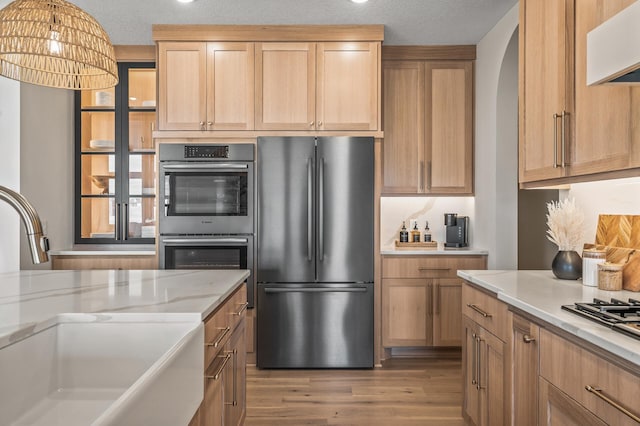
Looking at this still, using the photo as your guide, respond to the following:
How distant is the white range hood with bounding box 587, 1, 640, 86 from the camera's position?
109 cm

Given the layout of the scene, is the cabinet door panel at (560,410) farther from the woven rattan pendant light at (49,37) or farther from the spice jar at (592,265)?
the woven rattan pendant light at (49,37)

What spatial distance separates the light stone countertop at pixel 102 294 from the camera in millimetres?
1319

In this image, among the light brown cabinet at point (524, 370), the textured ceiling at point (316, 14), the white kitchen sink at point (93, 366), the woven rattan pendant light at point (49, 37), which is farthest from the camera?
the textured ceiling at point (316, 14)

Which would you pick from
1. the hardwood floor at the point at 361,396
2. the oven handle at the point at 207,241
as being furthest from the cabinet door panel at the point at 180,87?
the hardwood floor at the point at 361,396

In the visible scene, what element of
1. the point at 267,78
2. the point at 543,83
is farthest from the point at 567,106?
the point at 267,78

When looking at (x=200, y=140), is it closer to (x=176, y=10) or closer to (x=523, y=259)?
(x=176, y=10)

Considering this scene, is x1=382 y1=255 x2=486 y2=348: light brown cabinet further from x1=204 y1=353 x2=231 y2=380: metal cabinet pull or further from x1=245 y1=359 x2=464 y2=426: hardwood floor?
x1=204 y1=353 x2=231 y2=380: metal cabinet pull

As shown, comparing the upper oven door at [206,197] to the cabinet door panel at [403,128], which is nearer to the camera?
the upper oven door at [206,197]

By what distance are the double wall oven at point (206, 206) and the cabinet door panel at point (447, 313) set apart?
4.87ft

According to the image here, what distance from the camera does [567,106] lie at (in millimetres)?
1899

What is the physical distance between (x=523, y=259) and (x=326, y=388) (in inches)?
71.2

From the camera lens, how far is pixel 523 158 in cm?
230

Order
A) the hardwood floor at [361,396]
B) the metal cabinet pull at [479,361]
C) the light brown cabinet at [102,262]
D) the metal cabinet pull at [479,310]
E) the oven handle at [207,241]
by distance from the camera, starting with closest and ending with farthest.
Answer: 1. the metal cabinet pull at [479,310]
2. the metal cabinet pull at [479,361]
3. the hardwood floor at [361,396]
4. the oven handle at [207,241]
5. the light brown cabinet at [102,262]

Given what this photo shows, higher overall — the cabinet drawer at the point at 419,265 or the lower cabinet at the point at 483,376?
the cabinet drawer at the point at 419,265
